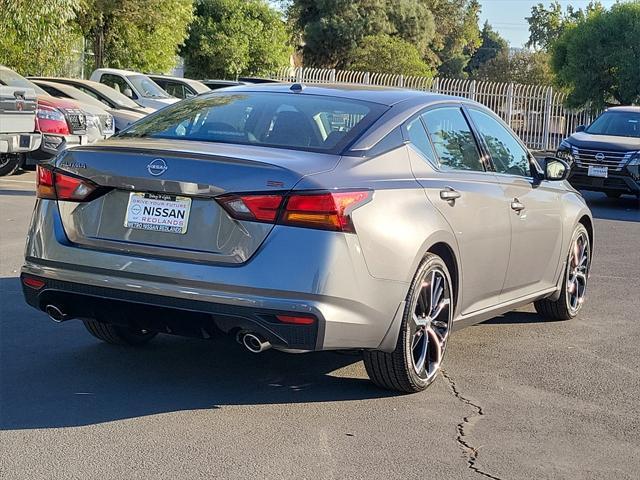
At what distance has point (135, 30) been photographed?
2902cm

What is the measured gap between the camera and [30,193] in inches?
568

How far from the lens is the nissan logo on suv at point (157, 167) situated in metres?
5.02

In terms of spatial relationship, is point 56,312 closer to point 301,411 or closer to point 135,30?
point 301,411

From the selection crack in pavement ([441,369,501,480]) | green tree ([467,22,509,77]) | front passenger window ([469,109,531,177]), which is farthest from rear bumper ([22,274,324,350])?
green tree ([467,22,509,77])

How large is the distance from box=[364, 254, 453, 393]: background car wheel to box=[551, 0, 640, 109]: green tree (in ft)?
96.7

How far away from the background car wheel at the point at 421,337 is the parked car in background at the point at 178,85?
61.8ft

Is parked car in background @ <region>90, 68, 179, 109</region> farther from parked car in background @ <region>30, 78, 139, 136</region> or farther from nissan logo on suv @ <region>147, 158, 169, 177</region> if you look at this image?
nissan logo on suv @ <region>147, 158, 169, 177</region>

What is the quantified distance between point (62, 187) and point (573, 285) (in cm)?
418

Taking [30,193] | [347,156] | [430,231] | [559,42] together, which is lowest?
[30,193]

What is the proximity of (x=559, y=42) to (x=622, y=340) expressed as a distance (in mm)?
31822

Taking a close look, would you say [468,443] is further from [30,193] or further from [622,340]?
[30,193]

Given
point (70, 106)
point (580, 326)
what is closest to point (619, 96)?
point (70, 106)

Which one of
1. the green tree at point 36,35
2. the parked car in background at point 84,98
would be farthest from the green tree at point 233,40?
A: the parked car in background at point 84,98

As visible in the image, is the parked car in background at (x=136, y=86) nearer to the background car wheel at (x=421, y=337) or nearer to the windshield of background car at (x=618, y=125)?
the windshield of background car at (x=618, y=125)
